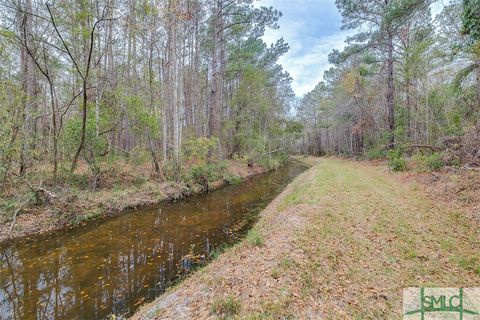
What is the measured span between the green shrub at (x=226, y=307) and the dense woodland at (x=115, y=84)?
21.5 ft

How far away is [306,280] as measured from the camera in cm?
352

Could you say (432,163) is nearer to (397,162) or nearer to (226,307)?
(397,162)

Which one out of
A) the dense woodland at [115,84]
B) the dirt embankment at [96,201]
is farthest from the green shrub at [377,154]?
the dirt embankment at [96,201]

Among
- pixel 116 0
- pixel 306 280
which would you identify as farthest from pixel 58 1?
pixel 306 280

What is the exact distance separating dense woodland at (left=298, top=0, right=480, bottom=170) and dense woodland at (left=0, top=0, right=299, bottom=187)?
6.84 metres

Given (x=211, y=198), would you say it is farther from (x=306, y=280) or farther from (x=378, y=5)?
(x=378, y=5)

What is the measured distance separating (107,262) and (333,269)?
15.8ft

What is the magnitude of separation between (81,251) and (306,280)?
5.47 m

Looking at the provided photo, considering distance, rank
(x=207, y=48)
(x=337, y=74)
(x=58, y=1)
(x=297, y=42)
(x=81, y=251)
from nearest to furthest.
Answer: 1. (x=81, y=251)
2. (x=58, y=1)
3. (x=207, y=48)
4. (x=297, y=42)
5. (x=337, y=74)

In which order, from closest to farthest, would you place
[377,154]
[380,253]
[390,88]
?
[380,253], [390,88], [377,154]

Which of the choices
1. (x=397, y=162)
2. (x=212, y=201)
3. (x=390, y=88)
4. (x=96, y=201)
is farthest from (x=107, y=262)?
(x=390, y=88)

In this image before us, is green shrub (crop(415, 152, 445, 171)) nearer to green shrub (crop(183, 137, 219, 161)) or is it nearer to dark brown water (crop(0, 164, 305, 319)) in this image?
dark brown water (crop(0, 164, 305, 319))

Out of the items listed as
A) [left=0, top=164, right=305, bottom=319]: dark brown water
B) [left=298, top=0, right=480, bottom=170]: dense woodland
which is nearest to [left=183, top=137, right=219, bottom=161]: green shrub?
[left=0, top=164, right=305, bottom=319]: dark brown water

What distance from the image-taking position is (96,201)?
348 inches
